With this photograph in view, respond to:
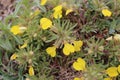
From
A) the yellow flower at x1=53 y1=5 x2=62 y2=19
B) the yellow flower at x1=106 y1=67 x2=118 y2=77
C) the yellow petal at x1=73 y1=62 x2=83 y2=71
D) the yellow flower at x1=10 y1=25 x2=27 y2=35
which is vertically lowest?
the yellow flower at x1=106 y1=67 x2=118 y2=77

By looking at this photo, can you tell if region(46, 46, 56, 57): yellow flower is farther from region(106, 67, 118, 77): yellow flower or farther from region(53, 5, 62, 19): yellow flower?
region(106, 67, 118, 77): yellow flower

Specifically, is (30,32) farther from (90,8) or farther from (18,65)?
(90,8)

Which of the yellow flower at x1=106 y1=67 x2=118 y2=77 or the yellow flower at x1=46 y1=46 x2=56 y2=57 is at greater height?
the yellow flower at x1=46 y1=46 x2=56 y2=57

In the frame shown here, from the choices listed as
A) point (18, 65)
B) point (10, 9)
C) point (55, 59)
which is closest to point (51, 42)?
point (55, 59)

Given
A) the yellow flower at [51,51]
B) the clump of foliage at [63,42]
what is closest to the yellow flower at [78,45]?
the clump of foliage at [63,42]

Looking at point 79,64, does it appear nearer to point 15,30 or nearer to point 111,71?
point 111,71

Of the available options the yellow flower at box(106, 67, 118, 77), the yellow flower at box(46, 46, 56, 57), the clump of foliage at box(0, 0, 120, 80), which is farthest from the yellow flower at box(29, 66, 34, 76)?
the yellow flower at box(106, 67, 118, 77)
